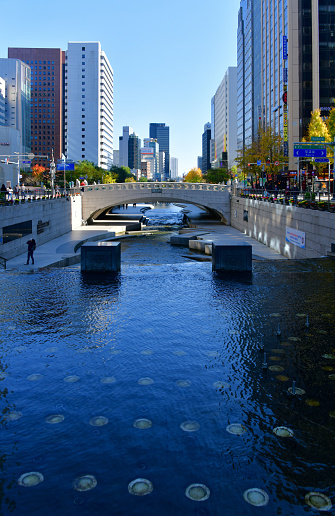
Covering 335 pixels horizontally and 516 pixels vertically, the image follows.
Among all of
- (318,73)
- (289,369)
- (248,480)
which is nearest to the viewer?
(248,480)

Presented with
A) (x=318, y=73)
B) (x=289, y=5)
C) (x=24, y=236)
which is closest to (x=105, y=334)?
(x=24, y=236)

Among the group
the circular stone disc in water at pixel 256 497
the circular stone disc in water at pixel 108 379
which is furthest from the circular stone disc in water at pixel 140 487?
the circular stone disc in water at pixel 108 379

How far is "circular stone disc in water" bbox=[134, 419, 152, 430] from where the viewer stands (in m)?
7.63

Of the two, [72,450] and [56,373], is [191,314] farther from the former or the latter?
[72,450]

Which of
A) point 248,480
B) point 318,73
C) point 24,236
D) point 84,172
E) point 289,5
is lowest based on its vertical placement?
point 248,480

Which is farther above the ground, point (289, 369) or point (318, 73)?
point (318, 73)

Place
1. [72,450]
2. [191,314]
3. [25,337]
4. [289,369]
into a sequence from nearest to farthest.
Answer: [72,450]
[289,369]
[25,337]
[191,314]

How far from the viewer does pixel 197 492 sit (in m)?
6.05

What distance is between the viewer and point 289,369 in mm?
9836

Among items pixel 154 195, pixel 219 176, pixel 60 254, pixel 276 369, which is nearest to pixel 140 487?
pixel 276 369

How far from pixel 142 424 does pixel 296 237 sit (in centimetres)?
2380

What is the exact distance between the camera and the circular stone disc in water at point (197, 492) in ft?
19.5

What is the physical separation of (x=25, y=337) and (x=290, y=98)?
70.8m

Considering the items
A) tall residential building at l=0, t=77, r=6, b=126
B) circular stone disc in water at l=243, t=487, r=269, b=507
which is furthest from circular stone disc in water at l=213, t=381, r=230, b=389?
tall residential building at l=0, t=77, r=6, b=126
